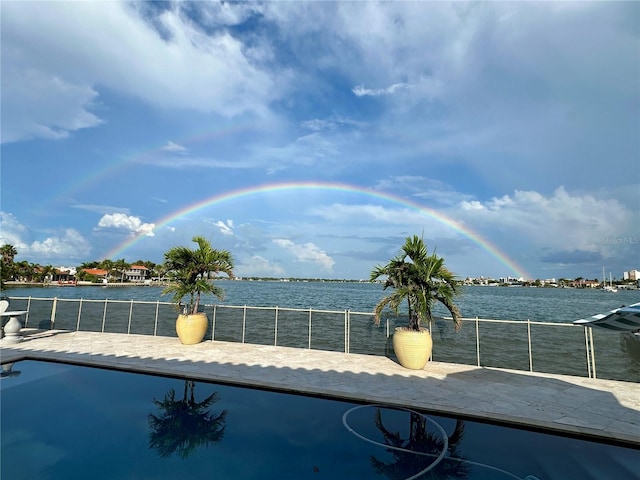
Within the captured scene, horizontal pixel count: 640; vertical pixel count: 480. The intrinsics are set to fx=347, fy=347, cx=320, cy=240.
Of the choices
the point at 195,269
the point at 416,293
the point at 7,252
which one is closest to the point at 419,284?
the point at 416,293

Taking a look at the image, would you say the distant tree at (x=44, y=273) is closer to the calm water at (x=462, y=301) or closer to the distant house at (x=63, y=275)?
the distant house at (x=63, y=275)

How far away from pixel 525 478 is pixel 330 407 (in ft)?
9.20

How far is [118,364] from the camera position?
7.59 meters

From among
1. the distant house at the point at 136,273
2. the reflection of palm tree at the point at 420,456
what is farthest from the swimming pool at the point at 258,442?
the distant house at the point at 136,273

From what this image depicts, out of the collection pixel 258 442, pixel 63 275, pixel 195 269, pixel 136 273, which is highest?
pixel 136 273

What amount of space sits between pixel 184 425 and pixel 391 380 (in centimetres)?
384

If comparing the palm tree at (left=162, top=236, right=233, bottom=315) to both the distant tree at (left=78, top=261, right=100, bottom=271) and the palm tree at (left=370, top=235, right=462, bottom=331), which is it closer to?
the palm tree at (left=370, top=235, right=462, bottom=331)

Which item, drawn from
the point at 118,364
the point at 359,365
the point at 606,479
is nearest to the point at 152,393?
the point at 118,364

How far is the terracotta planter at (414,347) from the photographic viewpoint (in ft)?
25.2

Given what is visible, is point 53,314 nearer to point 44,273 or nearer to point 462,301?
point 462,301

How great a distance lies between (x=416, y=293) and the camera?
25.8ft

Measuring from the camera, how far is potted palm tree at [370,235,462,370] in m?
7.71

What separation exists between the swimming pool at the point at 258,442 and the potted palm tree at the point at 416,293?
2.37 m

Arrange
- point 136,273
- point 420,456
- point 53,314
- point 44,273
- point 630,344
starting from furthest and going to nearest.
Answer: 1. point 136,273
2. point 44,273
3. point 630,344
4. point 53,314
5. point 420,456
